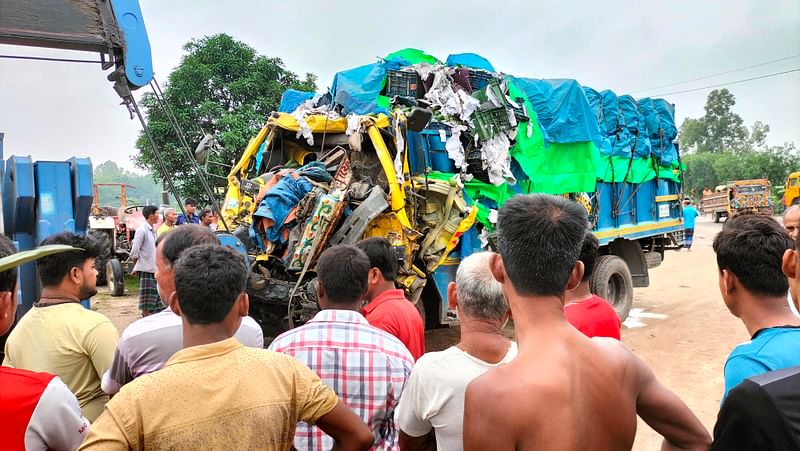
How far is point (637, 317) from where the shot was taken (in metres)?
7.66

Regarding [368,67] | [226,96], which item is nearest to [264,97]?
[226,96]

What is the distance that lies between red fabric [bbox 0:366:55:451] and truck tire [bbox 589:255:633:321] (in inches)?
246

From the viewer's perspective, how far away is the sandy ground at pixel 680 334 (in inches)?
180

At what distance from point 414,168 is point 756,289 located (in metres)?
3.46

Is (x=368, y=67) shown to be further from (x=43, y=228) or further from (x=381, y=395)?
(x=381, y=395)

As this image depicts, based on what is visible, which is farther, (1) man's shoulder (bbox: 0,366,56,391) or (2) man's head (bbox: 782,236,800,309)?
(1) man's shoulder (bbox: 0,366,56,391)

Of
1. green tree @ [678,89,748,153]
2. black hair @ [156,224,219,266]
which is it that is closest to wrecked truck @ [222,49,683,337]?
black hair @ [156,224,219,266]

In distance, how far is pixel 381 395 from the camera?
5.96 ft

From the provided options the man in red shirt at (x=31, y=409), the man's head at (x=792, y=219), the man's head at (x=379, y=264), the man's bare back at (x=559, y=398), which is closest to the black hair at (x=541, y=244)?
the man's bare back at (x=559, y=398)

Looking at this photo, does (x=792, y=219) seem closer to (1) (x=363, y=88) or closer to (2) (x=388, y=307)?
(2) (x=388, y=307)

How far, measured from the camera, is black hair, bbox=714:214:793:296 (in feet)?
5.41

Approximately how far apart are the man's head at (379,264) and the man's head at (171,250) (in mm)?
865

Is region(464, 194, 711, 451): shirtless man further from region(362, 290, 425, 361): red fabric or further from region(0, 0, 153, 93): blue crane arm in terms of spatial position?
region(0, 0, 153, 93): blue crane arm

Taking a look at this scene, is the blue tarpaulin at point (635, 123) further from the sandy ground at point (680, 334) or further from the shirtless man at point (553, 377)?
the shirtless man at point (553, 377)
